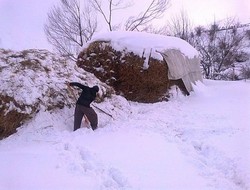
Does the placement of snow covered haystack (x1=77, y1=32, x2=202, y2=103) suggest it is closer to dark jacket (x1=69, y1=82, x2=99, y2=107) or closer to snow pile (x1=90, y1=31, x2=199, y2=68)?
snow pile (x1=90, y1=31, x2=199, y2=68)

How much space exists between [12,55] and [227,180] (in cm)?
550

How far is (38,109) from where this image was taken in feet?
21.2

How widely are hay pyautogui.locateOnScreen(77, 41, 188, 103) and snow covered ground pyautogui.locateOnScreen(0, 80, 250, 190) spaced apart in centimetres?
238

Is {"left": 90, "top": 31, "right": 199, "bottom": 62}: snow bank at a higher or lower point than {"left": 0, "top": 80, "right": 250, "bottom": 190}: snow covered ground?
higher

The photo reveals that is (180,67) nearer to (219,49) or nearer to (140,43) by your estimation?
(140,43)

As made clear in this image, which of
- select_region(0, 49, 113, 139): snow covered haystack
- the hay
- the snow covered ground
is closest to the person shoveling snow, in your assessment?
the snow covered ground

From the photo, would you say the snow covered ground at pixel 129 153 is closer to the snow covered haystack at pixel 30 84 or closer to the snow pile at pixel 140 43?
the snow covered haystack at pixel 30 84

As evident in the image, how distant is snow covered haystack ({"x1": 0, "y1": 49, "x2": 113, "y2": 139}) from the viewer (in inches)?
242

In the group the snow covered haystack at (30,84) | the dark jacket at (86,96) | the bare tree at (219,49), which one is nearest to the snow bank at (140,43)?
the snow covered haystack at (30,84)

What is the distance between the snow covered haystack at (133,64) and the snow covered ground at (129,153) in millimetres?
2437

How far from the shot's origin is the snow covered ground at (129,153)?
405cm

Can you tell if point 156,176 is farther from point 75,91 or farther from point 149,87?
point 149,87

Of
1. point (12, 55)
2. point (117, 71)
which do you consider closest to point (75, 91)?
point (12, 55)

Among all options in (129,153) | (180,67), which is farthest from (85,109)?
(180,67)
